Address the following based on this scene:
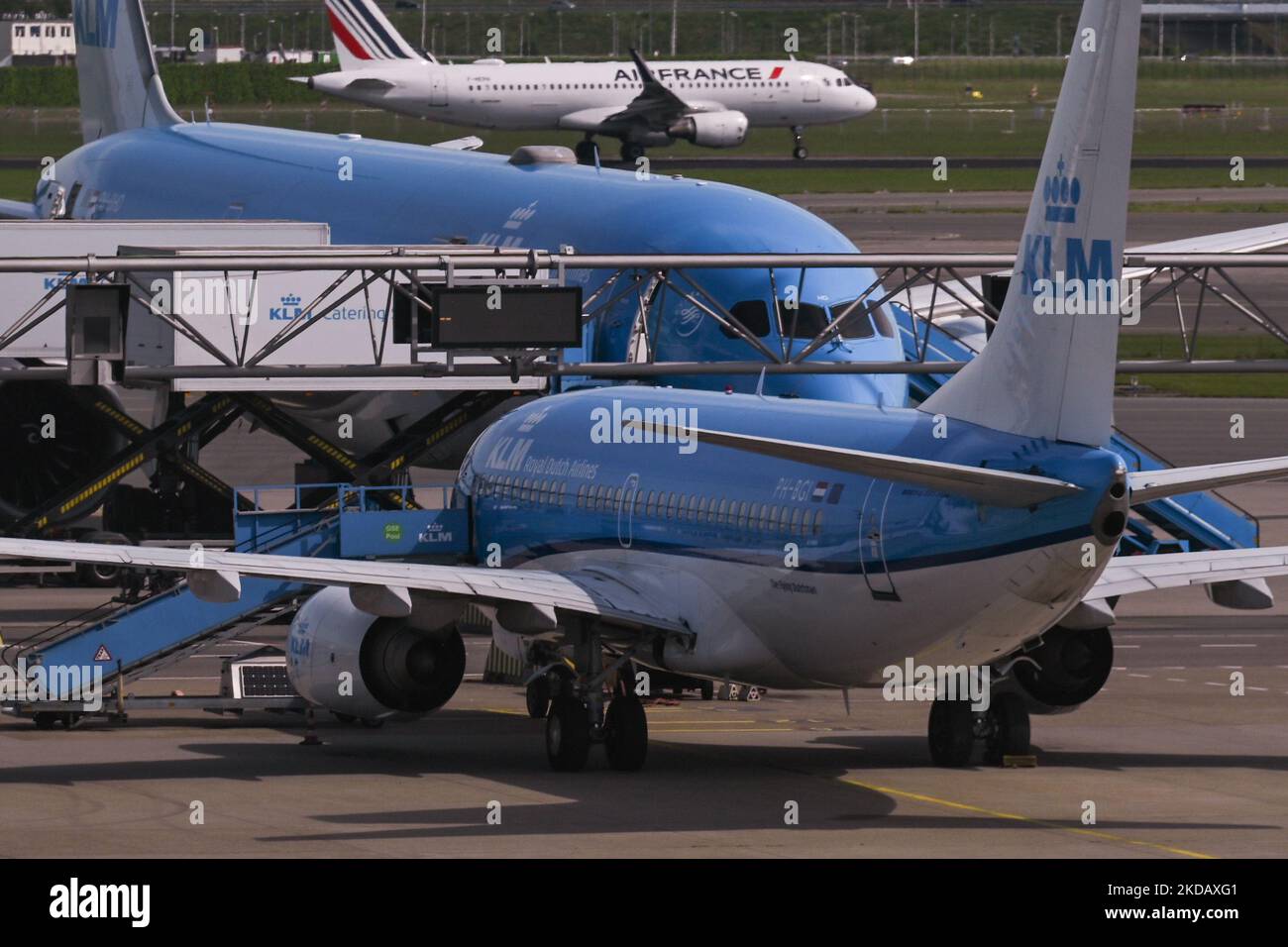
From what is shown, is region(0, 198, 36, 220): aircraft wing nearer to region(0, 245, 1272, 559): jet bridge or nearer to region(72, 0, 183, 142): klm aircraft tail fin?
region(72, 0, 183, 142): klm aircraft tail fin

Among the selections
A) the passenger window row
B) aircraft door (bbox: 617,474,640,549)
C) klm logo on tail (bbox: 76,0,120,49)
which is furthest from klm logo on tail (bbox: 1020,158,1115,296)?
klm logo on tail (bbox: 76,0,120,49)

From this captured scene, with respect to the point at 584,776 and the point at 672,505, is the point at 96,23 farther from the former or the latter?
the point at 584,776

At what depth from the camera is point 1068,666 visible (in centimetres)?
2725

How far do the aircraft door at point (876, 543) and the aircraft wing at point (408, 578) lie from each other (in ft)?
11.4

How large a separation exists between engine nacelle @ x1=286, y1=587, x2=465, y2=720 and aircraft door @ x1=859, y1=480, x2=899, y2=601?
591 cm

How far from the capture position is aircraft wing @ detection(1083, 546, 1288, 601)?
86.6 ft

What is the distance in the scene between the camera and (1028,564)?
875 inches

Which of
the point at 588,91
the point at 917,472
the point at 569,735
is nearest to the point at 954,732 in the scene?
the point at 569,735

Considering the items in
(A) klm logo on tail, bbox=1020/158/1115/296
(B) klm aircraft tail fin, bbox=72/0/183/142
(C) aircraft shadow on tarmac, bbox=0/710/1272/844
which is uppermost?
(B) klm aircraft tail fin, bbox=72/0/183/142

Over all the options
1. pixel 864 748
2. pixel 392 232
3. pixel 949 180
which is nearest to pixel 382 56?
pixel 949 180

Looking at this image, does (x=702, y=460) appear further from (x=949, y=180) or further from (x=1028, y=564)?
(x=949, y=180)

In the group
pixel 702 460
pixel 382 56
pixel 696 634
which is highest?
pixel 382 56

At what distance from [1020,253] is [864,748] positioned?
25.9 feet
